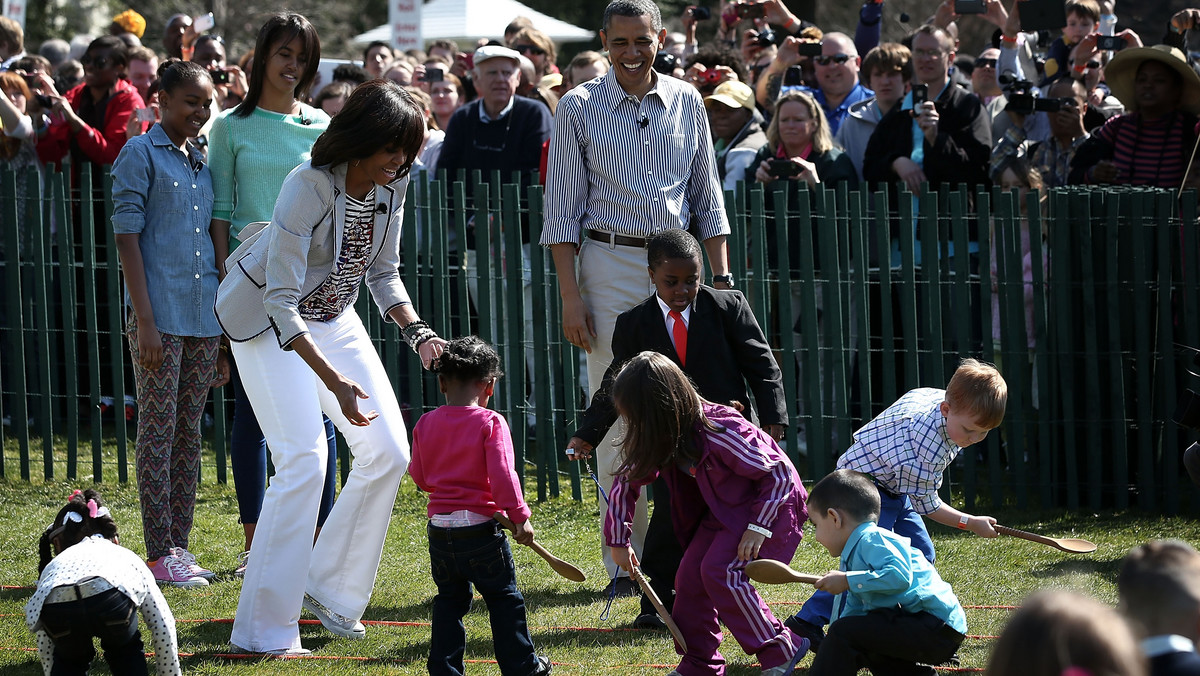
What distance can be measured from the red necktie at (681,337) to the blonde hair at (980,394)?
0.97m

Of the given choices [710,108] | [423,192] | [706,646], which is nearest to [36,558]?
[423,192]

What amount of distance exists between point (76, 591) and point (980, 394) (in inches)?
112

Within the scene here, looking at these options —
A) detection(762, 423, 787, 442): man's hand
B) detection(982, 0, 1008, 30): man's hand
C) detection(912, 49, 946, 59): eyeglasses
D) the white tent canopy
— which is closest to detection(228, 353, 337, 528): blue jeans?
detection(762, 423, 787, 442): man's hand

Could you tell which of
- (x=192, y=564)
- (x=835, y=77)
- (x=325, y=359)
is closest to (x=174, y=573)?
(x=192, y=564)

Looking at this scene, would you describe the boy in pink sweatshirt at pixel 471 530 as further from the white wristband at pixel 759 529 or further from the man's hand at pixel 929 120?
the man's hand at pixel 929 120

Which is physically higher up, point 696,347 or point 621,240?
point 621,240

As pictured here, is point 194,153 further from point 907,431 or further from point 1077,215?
point 1077,215

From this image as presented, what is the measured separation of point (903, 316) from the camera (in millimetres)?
7309

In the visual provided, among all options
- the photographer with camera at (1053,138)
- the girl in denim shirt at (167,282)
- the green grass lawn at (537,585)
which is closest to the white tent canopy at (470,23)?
the photographer with camera at (1053,138)

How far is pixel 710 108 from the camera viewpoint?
8719 millimetres

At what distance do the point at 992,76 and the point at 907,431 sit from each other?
5.35m

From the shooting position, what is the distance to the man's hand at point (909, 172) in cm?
797

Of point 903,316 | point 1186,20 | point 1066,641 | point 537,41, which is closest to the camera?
point 1066,641

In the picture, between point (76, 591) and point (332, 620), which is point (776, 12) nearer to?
point (332, 620)
